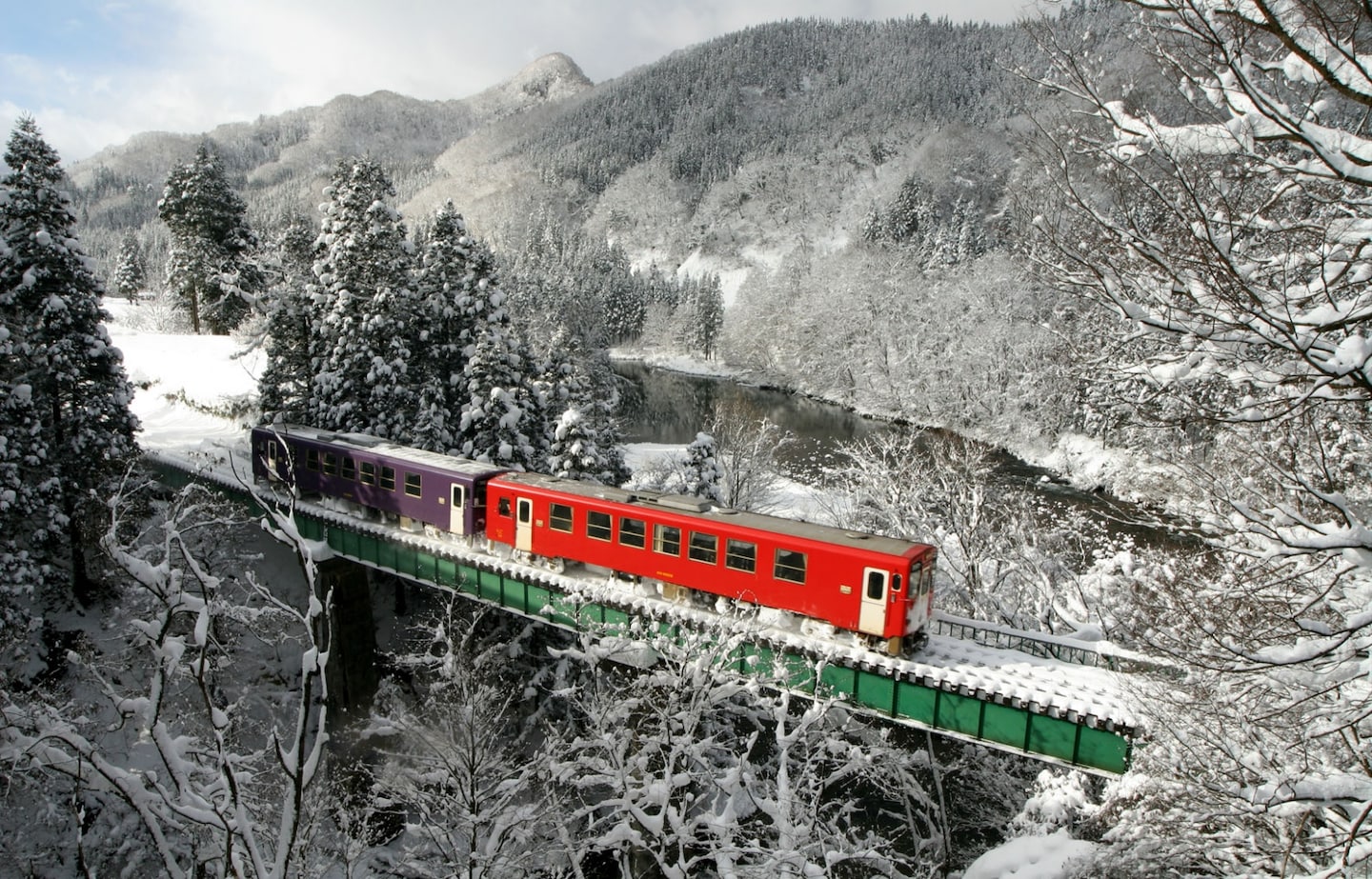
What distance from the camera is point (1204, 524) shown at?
5.89 m

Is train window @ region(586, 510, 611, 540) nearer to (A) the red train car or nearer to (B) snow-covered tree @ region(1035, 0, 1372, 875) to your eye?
(A) the red train car

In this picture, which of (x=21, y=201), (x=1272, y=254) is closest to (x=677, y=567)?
(x=1272, y=254)

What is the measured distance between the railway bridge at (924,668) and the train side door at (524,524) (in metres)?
0.53

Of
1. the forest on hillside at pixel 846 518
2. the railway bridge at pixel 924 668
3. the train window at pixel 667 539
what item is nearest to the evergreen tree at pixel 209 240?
the forest on hillside at pixel 846 518

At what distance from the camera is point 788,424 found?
5181 centimetres

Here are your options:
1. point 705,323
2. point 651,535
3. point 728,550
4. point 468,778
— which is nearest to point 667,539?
point 651,535

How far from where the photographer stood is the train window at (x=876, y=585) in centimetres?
1412

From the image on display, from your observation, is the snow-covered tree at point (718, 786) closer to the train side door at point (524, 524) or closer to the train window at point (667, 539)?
the train window at point (667, 539)

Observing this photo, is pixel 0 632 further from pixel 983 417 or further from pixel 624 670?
pixel 983 417

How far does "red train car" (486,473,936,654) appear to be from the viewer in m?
14.3

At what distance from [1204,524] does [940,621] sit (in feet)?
40.0

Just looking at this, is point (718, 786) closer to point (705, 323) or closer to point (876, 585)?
point (876, 585)

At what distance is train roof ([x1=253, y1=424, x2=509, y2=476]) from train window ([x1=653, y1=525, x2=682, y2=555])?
5495 mm

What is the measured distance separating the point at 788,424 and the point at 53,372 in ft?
131
